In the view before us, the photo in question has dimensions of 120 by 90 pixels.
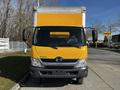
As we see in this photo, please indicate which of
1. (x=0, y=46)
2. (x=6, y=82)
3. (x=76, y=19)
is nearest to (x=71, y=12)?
(x=76, y=19)

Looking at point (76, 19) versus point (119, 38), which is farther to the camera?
point (119, 38)

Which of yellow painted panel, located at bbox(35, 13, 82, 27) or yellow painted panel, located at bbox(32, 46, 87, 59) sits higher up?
yellow painted panel, located at bbox(35, 13, 82, 27)

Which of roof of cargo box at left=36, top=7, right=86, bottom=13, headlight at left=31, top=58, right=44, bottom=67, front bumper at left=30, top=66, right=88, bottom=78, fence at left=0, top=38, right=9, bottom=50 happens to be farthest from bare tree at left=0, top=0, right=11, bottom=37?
front bumper at left=30, top=66, right=88, bottom=78

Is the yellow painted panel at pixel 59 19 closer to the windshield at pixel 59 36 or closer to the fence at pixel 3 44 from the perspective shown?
the windshield at pixel 59 36

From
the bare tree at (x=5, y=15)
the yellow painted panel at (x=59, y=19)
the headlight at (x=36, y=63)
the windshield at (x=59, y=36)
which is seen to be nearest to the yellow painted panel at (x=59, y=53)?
the headlight at (x=36, y=63)

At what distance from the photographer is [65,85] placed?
1375 centimetres

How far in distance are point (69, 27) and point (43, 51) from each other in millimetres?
1658

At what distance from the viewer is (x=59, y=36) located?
1377 centimetres

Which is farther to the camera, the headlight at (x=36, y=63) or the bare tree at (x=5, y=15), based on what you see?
the bare tree at (x=5, y=15)

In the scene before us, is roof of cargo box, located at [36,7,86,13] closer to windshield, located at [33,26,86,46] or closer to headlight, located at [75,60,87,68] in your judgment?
windshield, located at [33,26,86,46]

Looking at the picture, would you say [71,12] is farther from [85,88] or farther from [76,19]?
[85,88]

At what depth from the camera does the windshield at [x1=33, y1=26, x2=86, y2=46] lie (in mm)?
13438

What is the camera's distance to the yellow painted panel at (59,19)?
14117 millimetres

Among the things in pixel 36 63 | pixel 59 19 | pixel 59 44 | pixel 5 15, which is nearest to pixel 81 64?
pixel 59 44
